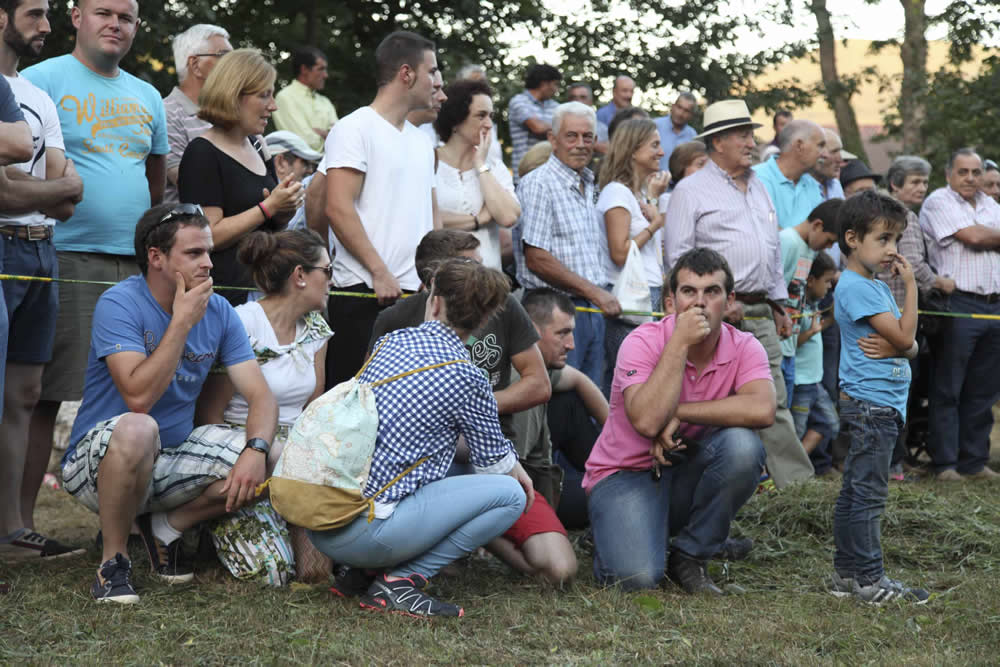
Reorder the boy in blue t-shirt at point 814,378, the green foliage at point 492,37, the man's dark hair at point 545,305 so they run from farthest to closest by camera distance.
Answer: the green foliage at point 492,37 → the boy in blue t-shirt at point 814,378 → the man's dark hair at point 545,305

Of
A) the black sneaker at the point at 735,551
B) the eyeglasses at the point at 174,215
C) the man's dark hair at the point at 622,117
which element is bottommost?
the black sneaker at the point at 735,551

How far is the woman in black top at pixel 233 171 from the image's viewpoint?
5359 millimetres

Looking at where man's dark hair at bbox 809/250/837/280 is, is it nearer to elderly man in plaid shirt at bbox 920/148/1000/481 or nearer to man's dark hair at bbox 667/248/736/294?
elderly man in plaid shirt at bbox 920/148/1000/481

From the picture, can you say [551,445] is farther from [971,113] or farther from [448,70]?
[971,113]

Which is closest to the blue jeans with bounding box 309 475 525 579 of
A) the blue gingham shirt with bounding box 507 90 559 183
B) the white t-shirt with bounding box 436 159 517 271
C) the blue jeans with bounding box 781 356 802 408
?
the white t-shirt with bounding box 436 159 517 271

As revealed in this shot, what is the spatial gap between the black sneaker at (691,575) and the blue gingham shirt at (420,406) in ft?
3.59

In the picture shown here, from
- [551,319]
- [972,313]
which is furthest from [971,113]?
[551,319]

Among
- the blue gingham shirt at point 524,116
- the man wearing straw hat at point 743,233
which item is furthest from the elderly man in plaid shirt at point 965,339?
the blue gingham shirt at point 524,116

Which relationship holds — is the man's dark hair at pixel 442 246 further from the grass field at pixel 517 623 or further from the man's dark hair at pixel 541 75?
the man's dark hair at pixel 541 75

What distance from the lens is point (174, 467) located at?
4707 mm

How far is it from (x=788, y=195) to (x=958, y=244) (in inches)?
56.3

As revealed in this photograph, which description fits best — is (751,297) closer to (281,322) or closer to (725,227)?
(725,227)

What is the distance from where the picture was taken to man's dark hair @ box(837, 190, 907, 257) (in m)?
4.89

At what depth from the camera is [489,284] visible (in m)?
4.31
